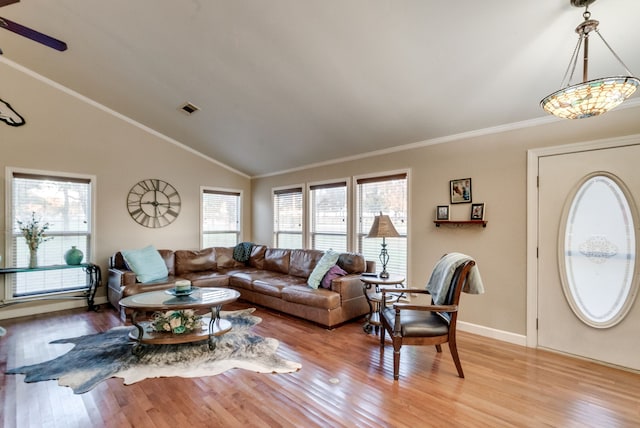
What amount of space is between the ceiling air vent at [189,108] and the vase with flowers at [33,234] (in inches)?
104

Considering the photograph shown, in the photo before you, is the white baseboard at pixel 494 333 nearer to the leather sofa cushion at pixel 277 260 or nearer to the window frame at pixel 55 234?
the leather sofa cushion at pixel 277 260

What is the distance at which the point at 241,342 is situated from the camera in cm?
327

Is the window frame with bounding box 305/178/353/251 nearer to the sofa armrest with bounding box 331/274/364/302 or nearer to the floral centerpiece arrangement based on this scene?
the sofa armrest with bounding box 331/274/364/302

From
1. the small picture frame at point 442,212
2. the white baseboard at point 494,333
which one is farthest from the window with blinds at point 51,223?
the white baseboard at point 494,333

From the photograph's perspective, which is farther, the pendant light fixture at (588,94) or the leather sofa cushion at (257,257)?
the leather sofa cushion at (257,257)

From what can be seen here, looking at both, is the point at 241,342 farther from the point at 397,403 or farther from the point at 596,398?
the point at 596,398

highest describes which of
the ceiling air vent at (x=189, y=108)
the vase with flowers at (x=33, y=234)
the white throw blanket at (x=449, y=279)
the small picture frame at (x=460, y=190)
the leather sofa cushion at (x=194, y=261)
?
the ceiling air vent at (x=189, y=108)

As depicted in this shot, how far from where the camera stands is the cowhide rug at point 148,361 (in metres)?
2.58

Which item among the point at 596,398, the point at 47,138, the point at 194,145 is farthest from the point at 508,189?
the point at 47,138

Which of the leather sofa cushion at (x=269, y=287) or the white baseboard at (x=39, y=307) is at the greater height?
the leather sofa cushion at (x=269, y=287)

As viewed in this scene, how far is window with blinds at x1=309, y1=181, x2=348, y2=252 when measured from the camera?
5.13 meters

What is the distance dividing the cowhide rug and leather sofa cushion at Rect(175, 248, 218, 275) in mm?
1856

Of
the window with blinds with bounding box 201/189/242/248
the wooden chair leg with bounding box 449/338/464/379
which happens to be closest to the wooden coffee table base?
the wooden chair leg with bounding box 449/338/464/379

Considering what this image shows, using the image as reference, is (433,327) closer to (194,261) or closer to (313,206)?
(313,206)
